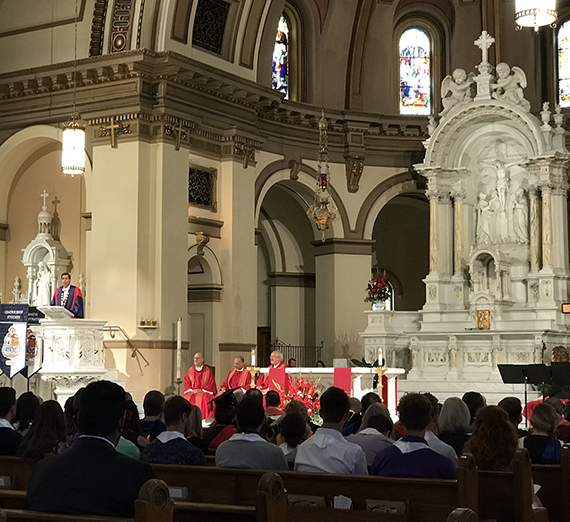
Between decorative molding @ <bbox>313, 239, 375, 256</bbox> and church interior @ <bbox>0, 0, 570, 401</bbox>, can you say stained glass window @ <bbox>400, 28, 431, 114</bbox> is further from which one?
decorative molding @ <bbox>313, 239, 375, 256</bbox>

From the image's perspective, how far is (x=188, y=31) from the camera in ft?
60.4

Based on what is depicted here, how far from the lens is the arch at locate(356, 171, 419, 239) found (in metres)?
22.4

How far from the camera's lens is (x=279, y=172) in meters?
21.4

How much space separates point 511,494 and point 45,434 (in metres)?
2.92

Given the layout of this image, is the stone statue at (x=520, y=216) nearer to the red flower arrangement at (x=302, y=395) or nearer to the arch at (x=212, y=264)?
the arch at (x=212, y=264)

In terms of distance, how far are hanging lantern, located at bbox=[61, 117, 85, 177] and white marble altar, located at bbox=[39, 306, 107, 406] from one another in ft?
7.93

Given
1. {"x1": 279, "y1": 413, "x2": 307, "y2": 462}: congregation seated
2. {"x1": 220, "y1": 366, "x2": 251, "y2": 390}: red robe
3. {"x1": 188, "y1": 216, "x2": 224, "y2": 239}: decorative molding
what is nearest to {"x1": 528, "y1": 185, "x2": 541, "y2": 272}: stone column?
{"x1": 188, "y1": 216, "x2": 224, "y2": 239}: decorative molding

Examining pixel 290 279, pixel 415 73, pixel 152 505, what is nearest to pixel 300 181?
pixel 290 279

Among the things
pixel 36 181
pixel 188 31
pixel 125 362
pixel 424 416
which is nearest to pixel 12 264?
pixel 36 181

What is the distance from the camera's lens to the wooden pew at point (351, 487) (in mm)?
4922

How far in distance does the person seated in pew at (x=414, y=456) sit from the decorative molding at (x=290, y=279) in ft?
58.0

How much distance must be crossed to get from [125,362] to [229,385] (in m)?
2.19

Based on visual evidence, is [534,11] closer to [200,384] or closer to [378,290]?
[200,384]

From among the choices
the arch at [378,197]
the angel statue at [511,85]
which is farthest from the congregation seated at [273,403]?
the arch at [378,197]
